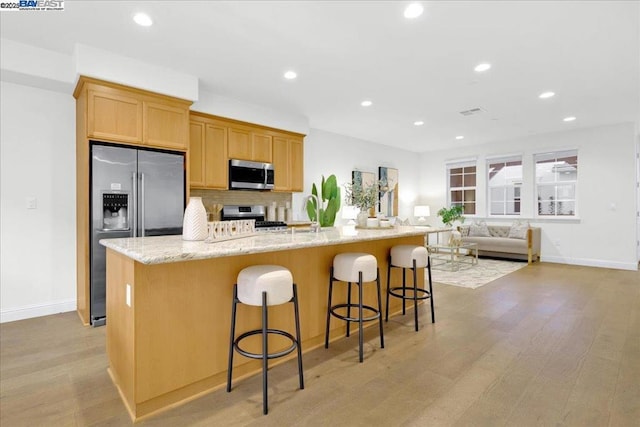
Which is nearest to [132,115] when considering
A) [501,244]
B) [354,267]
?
[354,267]

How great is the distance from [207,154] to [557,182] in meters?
7.05

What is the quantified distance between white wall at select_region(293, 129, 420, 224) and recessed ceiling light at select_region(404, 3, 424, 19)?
3642 millimetres

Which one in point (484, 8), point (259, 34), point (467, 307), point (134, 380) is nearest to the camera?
point (134, 380)

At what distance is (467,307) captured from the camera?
147 inches

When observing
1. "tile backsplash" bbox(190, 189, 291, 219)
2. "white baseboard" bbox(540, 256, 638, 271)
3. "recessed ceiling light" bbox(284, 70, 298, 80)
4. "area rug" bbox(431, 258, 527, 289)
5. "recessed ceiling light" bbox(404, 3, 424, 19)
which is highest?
A: "recessed ceiling light" bbox(284, 70, 298, 80)

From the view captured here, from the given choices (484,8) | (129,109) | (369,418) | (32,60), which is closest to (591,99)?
(484,8)

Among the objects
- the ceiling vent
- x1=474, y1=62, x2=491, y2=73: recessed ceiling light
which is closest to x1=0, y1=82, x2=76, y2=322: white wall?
x1=474, y1=62, x2=491, y2=73: recessed ceiling light

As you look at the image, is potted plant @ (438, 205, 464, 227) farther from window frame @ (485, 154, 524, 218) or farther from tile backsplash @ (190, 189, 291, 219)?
tile backsplash @ (190, 189, 291, 219)

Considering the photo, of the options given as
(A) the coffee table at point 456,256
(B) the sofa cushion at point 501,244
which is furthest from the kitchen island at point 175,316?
(B) the sofa cushion at point 501,244

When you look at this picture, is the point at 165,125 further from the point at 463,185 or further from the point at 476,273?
the point at 463,185

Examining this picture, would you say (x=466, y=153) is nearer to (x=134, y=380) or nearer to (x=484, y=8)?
(x=484, y=8)

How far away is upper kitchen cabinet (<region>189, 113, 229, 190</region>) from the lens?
428cm

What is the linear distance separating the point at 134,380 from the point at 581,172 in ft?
26.4

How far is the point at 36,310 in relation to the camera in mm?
3445
